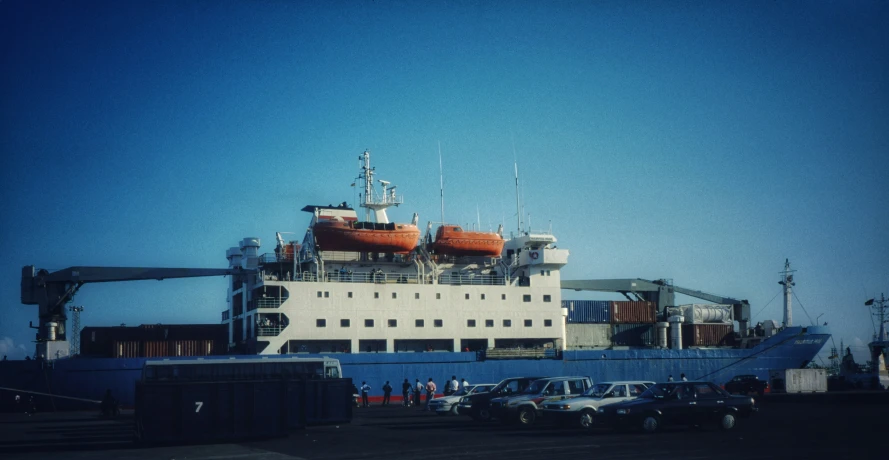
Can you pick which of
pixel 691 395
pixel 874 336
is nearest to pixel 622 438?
pixel 691 395

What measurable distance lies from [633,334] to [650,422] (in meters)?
25.9

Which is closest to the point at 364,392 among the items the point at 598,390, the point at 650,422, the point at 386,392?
the point at 386,392

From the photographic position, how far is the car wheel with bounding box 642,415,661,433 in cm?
1958

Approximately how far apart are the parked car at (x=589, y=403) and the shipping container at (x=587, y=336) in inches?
829

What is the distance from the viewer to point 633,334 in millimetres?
44875

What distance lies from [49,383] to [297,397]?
17.7 metres

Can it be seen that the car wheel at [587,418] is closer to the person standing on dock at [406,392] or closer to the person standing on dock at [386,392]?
the person standing on dock at [406,392]

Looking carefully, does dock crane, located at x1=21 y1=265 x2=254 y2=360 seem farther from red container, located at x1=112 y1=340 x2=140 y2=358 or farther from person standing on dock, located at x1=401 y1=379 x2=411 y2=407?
person standing on dock, located at x1=401 y1=379 x2=411 y2=407

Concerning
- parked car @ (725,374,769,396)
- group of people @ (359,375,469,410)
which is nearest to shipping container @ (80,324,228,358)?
group of people @ (359,375,469,410)

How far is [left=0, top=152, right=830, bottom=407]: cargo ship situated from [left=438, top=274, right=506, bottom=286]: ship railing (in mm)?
63

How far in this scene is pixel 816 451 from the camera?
49.1 feet

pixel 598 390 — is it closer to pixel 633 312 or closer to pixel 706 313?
pixel 633 312

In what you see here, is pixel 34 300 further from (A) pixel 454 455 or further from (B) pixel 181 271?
(A) pixel 454 455

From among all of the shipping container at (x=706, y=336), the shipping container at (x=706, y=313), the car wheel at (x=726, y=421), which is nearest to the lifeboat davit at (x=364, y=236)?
the shipping container at (x=706, y=313)
